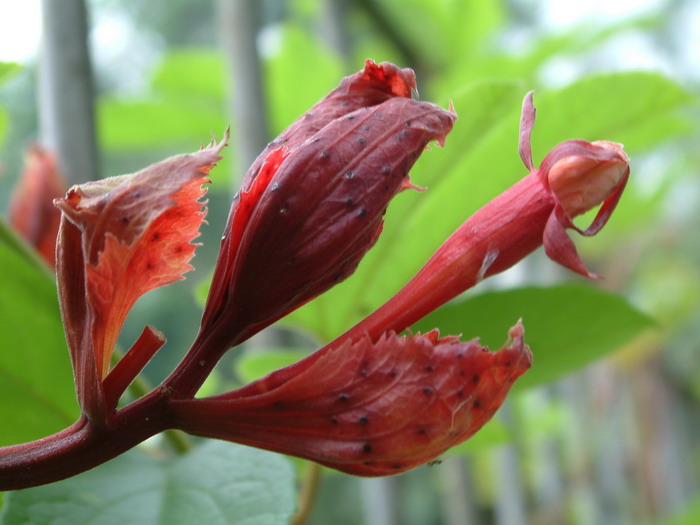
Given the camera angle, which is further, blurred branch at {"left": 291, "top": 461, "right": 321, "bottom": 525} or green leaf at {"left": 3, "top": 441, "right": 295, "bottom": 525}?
blurred branch at {"left": 291, "top": 461, "right": 321, "bottom": 525}

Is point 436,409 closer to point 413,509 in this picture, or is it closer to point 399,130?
point 399,130

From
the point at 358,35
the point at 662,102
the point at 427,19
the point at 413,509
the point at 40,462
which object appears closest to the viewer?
the point at 40,462

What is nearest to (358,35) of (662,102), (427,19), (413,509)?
(427,19)

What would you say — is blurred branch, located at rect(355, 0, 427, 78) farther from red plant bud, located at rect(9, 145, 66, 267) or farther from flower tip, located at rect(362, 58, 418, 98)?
flower tip, located at rect(362, 58, 418, 98)

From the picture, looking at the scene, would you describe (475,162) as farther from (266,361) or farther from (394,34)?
(394,34)

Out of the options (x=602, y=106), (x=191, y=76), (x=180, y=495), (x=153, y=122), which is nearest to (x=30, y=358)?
(x=180, y=495)

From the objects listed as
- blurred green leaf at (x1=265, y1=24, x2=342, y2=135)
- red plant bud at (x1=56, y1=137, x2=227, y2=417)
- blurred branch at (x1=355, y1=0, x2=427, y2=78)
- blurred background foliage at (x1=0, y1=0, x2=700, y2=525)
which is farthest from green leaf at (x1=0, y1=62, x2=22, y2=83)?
blurred branch at (x1=355, y1=0, x2=427, y2=78)
